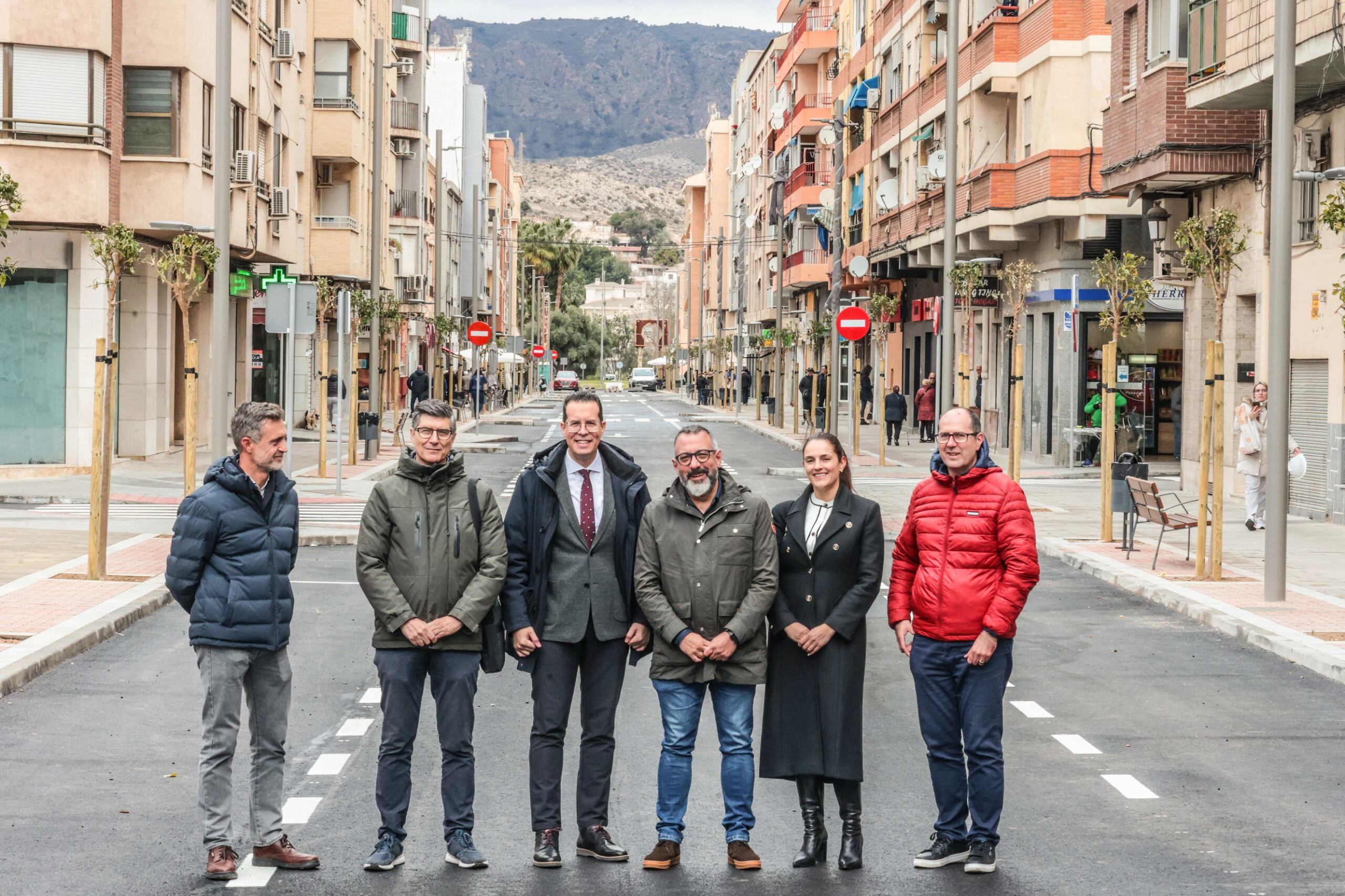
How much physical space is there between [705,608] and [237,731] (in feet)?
6.25

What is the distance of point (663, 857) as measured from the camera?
708 cm

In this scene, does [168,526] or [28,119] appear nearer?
[168,526]

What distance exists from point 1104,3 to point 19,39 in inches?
780

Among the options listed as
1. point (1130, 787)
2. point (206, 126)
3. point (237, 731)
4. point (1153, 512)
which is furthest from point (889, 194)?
point (237, 731)

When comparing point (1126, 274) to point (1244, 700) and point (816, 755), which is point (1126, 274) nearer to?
point (1244, 700)

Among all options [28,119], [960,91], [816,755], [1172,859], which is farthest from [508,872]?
[960,91]

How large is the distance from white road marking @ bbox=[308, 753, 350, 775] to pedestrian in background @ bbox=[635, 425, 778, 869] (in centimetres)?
228

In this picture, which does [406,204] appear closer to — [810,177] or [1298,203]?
[810,177]

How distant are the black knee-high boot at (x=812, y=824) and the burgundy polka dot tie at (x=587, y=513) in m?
1.27

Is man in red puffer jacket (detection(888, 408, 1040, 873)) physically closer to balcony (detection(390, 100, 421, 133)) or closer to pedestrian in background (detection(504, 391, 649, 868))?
pedestrian in background (detection(504, 391, 649, 868))

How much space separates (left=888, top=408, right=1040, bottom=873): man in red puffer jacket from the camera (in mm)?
7207

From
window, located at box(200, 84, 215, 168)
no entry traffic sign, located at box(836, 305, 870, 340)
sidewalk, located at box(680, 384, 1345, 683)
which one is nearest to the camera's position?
sidewalk, located at box(680, 384, 1345, 683)

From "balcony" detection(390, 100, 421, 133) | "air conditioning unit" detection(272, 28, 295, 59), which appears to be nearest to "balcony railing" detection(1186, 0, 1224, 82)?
"air conditioning unit" detection(272, 28, 295, 59)

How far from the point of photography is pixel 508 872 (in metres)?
7.02
